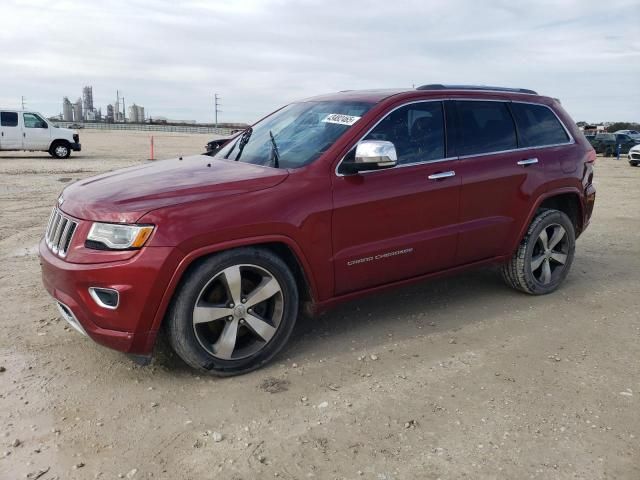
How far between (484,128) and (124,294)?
3.10 m

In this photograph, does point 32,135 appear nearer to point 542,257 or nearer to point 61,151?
point 61,151

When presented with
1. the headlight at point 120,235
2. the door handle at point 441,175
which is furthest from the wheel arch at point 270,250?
the door handle at point 441,175

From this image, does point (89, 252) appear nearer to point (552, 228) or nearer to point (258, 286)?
point (258, 286)

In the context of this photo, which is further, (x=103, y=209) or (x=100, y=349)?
(x=100, y=349)

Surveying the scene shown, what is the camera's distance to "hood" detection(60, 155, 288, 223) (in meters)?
3.13

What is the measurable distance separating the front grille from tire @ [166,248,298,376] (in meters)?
0.74

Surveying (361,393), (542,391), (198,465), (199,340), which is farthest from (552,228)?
(198,465)

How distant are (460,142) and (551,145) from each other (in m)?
1.15

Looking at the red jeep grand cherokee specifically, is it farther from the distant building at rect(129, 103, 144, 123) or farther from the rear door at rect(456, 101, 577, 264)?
the distant building at rect(129, 103, 144, 123)

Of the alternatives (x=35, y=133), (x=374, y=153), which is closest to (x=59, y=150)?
(x=35, y=133)

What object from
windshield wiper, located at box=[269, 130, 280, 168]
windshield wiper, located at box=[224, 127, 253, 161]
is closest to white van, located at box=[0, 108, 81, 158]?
windshield wiper, located at box=[224, 127, 253, 161]

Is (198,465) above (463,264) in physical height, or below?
below

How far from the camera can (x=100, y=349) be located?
382 centimetres

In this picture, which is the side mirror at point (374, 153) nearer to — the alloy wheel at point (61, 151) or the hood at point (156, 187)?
the hood at point (156, 187)
